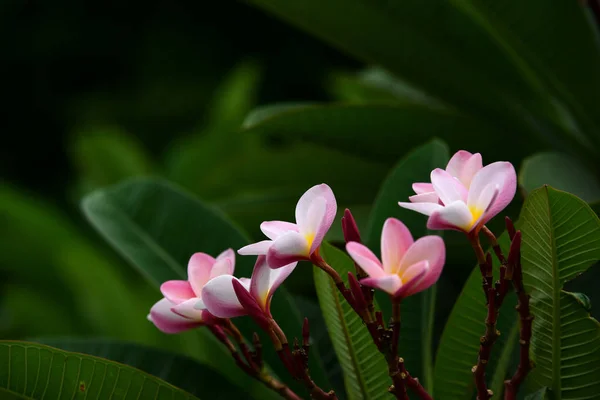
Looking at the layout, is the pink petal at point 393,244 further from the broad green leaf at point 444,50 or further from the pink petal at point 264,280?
the broad green leaf at point 444,50

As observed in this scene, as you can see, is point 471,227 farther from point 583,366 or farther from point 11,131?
point 11,131

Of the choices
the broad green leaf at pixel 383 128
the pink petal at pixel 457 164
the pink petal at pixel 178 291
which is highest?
the broad green leaf at pixel 383 128

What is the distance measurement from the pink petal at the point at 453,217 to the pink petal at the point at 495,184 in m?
0.01

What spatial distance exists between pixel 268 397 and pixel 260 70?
3.70 meters

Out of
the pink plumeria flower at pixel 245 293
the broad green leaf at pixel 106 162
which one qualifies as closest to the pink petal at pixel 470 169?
the pink plumeria flower at pixel 245 293

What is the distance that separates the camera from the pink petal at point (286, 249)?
412 mm

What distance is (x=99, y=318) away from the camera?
4.79 feet

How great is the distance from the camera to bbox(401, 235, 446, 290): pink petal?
0.39 meters

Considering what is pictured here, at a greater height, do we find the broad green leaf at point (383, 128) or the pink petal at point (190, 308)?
the broad green leaf at point (383, 128)

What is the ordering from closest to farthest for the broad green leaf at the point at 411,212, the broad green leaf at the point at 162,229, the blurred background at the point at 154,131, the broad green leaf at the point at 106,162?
the broad green leaf at the point at 411,212 < the broad green leaf at the point at 162,229 < the blurred background at the point at 154,131 < the broad green leaf at the point at 106,162

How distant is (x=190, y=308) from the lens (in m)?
0.47

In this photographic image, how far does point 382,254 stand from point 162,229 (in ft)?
1.36

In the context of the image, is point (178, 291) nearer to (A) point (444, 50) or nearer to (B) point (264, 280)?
(B) point (264, 280)

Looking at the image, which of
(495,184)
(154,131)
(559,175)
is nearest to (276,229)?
(495,184)
